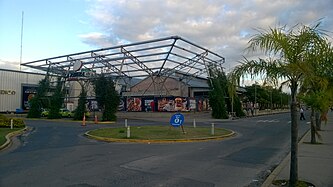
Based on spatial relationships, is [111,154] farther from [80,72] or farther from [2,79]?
[2,79]

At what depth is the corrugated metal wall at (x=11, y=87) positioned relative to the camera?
6069 cm

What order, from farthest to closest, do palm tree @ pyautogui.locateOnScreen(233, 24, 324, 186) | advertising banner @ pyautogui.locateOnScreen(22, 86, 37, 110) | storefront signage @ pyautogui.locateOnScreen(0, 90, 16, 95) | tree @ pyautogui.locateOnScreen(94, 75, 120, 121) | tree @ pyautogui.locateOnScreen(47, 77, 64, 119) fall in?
advertising banner @ pyautogui.locateOnScreen(22, 86, 37, 110) < storefront signage @ pyautogui.locateOnScreen(0, 90, 16, 95) < tree @ pyautogui.locateOnScreen(47, 77, 64, 119) < tree @ pyautogui.locateOnScreen(94, 75, 120, 121) < palm tree @ pyautogui.locateOnScreen(233, 24, 324, 186)

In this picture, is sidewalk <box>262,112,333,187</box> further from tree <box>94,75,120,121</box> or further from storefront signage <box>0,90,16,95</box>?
storefront signage <box>0,90,16,95</box>

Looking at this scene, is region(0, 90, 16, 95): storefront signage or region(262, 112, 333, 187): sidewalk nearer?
region(262, 112, 333, 187): sidewalk

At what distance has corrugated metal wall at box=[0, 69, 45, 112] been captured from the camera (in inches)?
2389

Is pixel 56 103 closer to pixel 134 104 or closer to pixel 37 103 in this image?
pixel 37 103

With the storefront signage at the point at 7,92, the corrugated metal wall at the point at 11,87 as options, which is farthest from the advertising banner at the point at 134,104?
the storefront signage at the point at 7,92

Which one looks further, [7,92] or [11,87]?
[11,87]

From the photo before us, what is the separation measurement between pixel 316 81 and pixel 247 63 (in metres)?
1.67

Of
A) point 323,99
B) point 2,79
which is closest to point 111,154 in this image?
point 323,99

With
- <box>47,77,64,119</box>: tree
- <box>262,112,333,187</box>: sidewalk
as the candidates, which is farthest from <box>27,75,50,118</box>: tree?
<box>262,112,333,187</box>: sidewalk

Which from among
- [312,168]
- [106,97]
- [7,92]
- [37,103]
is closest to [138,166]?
[312,168]

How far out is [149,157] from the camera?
11.9m

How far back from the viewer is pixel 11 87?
205 ft
